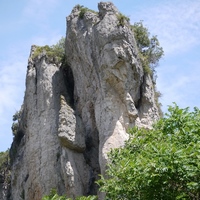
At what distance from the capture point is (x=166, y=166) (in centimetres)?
1198

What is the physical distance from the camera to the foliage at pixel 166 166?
39.3 ft

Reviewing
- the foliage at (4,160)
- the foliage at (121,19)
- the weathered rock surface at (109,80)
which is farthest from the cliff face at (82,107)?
the foliage at (4,160)

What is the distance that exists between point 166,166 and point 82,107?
40.5 feet

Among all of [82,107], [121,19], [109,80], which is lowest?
[82,107]

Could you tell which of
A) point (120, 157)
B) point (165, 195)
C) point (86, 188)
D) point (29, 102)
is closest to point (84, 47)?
point (29, 102)

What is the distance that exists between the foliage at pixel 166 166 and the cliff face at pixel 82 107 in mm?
5586

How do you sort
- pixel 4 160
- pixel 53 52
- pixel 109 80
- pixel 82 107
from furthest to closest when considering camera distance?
1. pixel 4 160
2. pixel 53 52
3. pixel 82 107
4. pixel 109 80

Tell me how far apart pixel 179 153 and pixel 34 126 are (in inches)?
549

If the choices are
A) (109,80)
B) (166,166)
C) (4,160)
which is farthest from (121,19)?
(4,160)

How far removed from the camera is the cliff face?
70.4 feet

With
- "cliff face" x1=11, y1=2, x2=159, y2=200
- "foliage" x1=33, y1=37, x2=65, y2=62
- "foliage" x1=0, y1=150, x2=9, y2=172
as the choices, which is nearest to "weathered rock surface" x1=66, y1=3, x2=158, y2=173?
"cliff face" x1=11, y1=2, x2=159, y2=200

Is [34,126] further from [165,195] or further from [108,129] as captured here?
[165,195]

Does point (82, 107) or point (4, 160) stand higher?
point (4, 160)

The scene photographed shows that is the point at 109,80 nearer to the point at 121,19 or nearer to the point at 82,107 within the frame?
the point at 82,107
